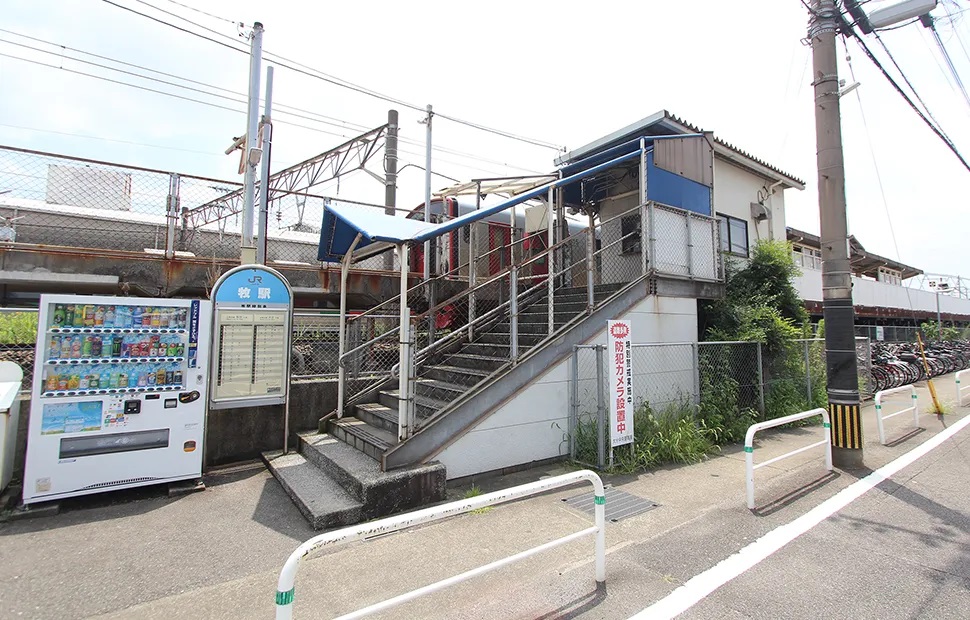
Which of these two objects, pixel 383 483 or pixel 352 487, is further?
pixel 352 487

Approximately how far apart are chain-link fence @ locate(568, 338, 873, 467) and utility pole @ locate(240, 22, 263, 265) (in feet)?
18.1

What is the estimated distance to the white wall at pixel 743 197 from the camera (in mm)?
10766

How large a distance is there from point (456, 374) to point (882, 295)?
21576 mm

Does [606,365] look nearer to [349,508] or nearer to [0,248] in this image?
[349,508]

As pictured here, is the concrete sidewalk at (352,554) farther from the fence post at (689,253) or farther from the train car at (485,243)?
the train car at (485,243)

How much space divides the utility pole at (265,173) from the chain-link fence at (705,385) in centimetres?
542

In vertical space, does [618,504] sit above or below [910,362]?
below

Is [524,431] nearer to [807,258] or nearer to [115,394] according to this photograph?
[115,394]

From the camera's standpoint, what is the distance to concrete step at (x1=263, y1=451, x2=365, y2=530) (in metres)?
4.05

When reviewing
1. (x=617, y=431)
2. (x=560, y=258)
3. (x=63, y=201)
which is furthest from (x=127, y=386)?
(x=560, y=258)

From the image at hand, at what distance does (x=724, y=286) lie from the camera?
8.44 metres

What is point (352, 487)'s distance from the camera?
4.45 metres

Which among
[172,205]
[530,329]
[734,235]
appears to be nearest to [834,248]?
[530,329]

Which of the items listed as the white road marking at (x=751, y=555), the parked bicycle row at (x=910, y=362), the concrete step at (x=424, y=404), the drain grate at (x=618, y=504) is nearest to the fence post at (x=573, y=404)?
the drain grate at (x=618, y=504)
